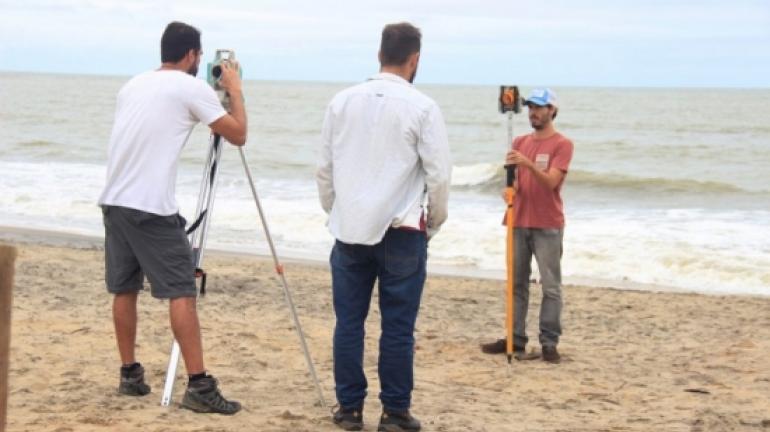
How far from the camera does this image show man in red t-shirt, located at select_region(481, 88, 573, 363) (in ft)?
22.0

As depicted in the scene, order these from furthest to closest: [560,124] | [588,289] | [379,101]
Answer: [560,124] < [588,289] < [379,101]

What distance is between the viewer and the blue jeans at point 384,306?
4672 millimetres

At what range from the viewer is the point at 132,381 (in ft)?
17.6

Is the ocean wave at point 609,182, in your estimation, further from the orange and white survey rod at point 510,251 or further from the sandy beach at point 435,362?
the orange and white survey rod at point 510,251

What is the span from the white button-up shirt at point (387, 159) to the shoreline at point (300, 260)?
663 centimetres

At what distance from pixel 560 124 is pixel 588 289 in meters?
39.7

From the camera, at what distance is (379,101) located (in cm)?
460

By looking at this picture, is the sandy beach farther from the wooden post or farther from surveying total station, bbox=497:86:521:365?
the wooden post

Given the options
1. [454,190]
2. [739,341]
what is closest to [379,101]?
[739,341]

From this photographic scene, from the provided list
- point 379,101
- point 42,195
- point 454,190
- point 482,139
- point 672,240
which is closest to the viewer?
point 379,101

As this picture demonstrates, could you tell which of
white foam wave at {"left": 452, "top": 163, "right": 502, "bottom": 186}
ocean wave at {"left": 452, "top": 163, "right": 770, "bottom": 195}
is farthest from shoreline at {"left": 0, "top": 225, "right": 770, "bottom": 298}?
white foam wave at {"left": 452, "top": 163, "right": 502, "bottom": 186}

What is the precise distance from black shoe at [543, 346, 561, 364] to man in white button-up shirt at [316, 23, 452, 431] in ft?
7.21

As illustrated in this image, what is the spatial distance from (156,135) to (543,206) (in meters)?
2.73

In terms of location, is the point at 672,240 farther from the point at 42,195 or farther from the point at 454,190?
the point at 42,195
